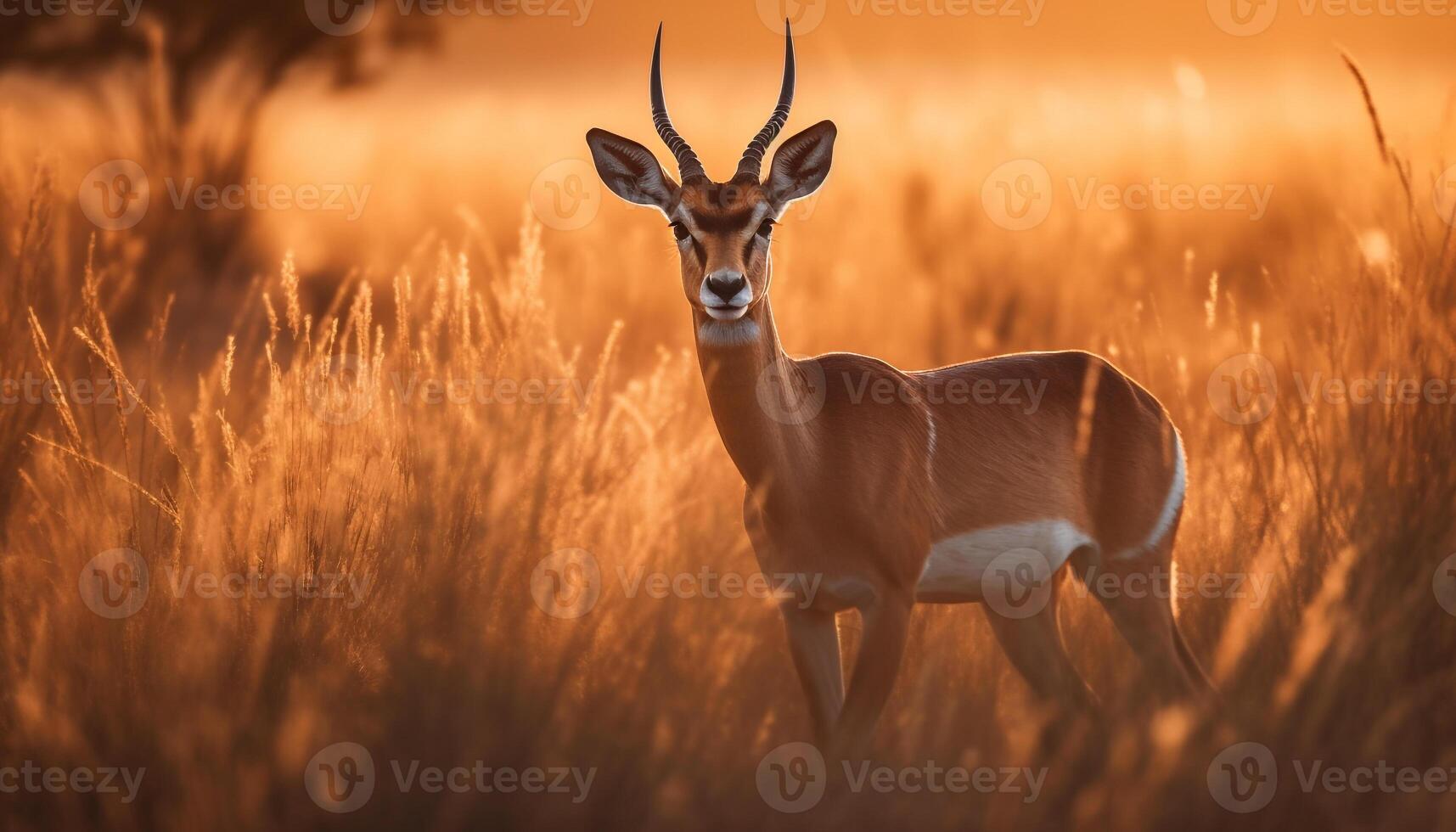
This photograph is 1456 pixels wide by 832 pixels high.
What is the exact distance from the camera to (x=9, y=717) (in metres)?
5.00

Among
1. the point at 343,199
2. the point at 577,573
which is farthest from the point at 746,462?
the point at 343,199

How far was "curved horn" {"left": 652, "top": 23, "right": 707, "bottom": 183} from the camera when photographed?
5730 mm

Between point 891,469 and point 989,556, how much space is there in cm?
60

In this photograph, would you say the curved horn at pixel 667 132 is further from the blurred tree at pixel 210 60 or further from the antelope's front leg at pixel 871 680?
the blurred tree at pixel 210 60

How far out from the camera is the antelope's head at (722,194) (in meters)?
5.21

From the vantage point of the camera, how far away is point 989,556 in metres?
5.91

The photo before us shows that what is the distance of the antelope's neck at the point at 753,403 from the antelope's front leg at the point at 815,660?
19.2 inches

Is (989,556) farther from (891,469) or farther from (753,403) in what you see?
(753,403)

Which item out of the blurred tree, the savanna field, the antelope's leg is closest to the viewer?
the savanna field

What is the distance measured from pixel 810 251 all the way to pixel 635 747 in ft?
27.0

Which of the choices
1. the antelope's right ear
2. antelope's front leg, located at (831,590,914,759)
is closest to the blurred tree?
the antelope's right ear

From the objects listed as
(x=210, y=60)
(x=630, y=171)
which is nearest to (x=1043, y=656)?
(x=630, y=171)

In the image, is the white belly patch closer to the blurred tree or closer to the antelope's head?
the antelope's head

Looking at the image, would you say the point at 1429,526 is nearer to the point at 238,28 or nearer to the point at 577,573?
the point at 577,573
